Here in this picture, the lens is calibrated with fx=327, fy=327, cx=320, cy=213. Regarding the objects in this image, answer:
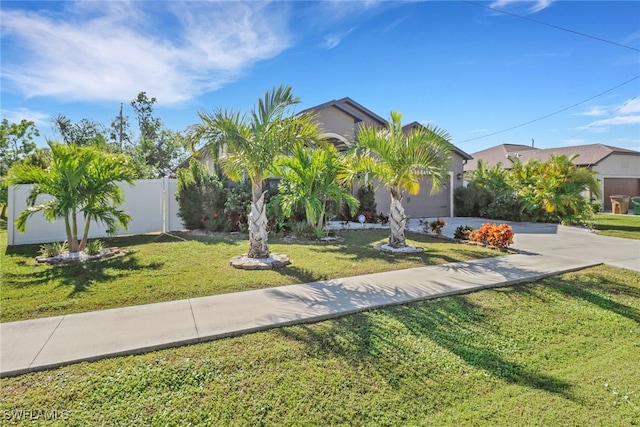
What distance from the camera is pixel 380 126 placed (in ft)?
62.8

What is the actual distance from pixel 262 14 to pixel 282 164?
4327 millimetres

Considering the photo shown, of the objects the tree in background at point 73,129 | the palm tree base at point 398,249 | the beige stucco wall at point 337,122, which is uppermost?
the tree in background at point 73,129

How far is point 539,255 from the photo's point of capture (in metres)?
8.73

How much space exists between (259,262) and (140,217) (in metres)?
7.64

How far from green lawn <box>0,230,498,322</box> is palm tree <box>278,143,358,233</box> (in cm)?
131

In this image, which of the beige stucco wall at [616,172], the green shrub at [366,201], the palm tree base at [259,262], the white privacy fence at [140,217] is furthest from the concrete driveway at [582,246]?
the beige stucco wall at [616,172]

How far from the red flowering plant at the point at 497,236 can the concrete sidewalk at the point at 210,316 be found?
2.47 metres

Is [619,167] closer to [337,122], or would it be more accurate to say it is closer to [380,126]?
[380,126]

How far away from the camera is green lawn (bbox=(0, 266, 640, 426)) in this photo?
9.32 feet

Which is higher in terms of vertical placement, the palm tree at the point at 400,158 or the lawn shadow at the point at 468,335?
the palm tree at the point at 400,158

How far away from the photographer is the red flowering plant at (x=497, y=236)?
9453 millimetres

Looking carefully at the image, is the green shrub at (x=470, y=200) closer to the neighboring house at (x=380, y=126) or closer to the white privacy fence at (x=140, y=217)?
the neighboring house at (x=380, y=126)

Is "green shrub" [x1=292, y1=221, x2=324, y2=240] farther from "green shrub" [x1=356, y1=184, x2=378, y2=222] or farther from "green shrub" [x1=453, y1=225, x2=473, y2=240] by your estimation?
"green shrub" [x1=356, y1=184, x2=378, y2=222]

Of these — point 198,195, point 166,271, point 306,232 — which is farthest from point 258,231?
point 198,195
